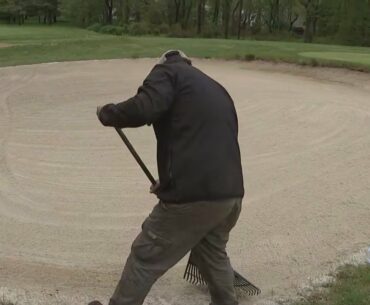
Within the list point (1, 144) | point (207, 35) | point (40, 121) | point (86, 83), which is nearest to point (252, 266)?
point (1, 144)

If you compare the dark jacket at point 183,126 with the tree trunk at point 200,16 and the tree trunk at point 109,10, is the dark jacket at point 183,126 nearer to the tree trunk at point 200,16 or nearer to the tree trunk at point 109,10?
the tree trunk at point 200,16

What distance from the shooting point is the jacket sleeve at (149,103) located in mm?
3432

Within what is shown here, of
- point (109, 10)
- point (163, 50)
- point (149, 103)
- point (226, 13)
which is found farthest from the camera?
point (109, 10)

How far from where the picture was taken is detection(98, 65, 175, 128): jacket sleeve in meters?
3.43

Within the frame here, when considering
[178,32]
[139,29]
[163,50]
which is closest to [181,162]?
[163,50]

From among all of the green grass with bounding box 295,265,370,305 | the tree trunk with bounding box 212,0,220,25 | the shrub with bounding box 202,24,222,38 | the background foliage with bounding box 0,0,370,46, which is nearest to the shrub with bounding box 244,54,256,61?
the green grass with bounding box 295,265,370,305

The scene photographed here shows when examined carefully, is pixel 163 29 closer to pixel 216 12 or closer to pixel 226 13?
pixel 226 13

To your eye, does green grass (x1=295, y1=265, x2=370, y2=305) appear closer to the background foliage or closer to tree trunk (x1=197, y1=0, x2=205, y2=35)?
the background foliage

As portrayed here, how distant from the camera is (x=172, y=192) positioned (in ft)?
11.7

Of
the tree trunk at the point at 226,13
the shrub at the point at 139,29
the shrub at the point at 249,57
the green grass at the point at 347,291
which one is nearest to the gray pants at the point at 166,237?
the green grass at the point at 347,291

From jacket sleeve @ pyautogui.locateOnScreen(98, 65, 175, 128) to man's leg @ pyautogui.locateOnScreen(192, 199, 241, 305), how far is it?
0.73 meters

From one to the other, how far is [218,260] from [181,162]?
760mm

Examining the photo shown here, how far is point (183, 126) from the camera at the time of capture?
11.5 ft

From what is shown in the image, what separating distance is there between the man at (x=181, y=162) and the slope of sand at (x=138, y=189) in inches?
34.7
